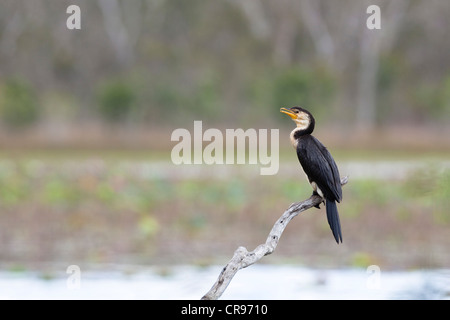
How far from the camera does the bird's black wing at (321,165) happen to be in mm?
3064

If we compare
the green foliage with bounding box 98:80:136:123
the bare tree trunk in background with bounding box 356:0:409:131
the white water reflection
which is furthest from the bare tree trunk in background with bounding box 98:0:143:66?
the white water reflection

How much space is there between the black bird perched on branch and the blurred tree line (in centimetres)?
2375

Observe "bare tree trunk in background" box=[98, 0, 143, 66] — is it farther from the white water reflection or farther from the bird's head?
the bird's head

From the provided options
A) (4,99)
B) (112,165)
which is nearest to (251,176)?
(112,165)

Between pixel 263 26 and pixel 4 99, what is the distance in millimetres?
12404

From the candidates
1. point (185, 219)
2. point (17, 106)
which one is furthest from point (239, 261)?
point (17, 106)

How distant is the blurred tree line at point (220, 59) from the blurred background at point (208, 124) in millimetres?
73

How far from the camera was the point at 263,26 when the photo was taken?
110 feet

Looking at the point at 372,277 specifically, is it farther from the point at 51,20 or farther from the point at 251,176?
the point at 51,20

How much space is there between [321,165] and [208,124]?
24931 mm

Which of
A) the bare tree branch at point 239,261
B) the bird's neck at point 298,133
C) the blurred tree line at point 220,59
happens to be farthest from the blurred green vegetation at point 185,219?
the blurred tree line at point 220,59

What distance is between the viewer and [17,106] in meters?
25.5

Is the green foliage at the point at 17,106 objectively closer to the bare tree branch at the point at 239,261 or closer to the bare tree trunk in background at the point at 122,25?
the bare tree trunk in background at the point at 122,25

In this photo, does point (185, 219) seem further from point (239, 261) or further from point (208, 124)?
point (208, 124)
